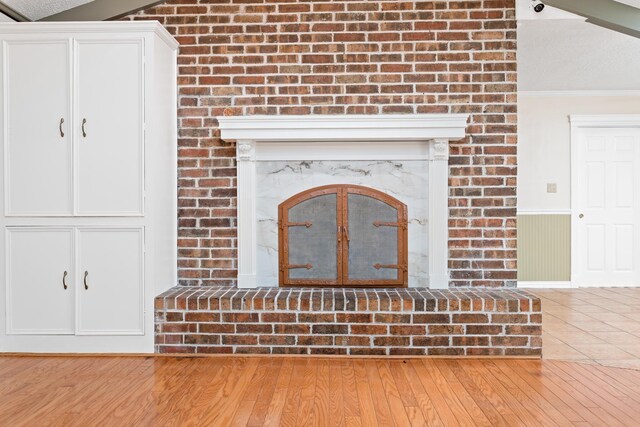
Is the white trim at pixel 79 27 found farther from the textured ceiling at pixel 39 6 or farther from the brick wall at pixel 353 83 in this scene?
the brick wall at pixel 353 83

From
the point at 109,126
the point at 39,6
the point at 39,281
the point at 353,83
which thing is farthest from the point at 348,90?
the point at 39,281

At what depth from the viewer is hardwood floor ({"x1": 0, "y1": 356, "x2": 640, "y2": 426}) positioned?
2.06 m

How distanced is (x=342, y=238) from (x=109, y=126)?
63.2 inches

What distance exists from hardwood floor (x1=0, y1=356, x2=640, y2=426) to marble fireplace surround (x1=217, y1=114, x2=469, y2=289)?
0.70 m

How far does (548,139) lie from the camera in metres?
5.34

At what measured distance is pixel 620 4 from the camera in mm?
3279

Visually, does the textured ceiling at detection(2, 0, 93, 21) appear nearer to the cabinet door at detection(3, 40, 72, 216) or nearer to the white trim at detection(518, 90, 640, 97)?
the cabinet door at detection(3, 40, 72, 216)

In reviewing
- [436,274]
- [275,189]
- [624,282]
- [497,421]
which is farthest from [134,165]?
[624,282]

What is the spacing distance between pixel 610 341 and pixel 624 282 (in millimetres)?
2662

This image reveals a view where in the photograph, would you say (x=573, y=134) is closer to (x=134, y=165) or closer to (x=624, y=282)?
(x=624, y=282)

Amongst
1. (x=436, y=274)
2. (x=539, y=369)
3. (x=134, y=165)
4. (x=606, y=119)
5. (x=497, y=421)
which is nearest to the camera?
(x=497, y=421)

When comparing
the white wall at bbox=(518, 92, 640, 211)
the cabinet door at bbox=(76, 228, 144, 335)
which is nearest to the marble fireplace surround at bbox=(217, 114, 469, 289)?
the cabinet door at bbox=(76, 228, 144, 335)

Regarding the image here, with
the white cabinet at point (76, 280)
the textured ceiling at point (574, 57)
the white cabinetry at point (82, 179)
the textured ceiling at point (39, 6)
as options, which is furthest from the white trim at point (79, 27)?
the textured ceiling at point (574, 57)

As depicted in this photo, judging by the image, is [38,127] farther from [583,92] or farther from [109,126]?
[583,92]
